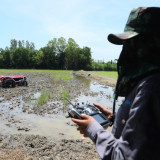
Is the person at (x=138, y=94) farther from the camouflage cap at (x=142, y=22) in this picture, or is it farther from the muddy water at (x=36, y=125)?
the muddy water at (x=36, y=125)

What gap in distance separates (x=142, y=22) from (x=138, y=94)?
54cm

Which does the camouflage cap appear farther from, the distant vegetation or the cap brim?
the distant vegetation

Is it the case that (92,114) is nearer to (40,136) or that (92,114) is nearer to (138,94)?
(138,94)

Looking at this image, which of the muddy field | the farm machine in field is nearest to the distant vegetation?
the farm machine in field

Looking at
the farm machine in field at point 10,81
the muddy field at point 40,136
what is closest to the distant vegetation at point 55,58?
the farm machine in field at point 10,81

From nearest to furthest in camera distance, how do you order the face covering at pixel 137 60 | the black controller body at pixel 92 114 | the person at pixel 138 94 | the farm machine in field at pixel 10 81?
the person at pixel 138 94 → the face covering at pixel 137 60 → the black controller body at pixel 92 114 → the farm machine in field at pixel 10 81

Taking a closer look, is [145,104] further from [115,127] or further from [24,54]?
[24,54]

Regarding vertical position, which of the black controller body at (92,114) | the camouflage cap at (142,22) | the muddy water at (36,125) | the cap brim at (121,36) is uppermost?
the camouflage cap at (142,22)

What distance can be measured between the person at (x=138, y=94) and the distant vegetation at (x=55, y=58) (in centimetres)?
7848

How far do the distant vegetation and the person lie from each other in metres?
78.5

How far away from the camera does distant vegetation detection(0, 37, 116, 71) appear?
7994 centimetres

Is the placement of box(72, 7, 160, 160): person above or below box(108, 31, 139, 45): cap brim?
below

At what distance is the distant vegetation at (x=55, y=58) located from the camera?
79938 mm

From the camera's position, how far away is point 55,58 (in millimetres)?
81500
